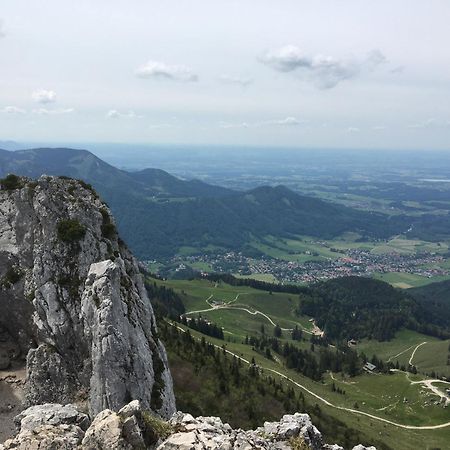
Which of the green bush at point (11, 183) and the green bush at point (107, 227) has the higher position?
the green bush at point (11, 183)

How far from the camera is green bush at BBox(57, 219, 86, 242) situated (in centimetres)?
5066

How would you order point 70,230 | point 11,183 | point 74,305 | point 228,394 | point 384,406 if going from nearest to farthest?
point 74,305 → point 70,230 → point 11,183 → point 228,394 → point 384,406

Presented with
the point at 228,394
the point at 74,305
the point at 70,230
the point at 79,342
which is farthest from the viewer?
the point at 228,394

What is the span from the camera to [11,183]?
59.4 metres

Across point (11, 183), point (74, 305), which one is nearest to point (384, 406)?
point (74, 305)

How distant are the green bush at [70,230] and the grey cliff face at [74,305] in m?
0.12

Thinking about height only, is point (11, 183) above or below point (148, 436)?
above

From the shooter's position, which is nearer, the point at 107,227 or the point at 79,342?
the point at 79,342

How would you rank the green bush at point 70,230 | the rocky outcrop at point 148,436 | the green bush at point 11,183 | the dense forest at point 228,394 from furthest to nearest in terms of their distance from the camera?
the dense forest at point 228,394
the green bush at point 11,183
the green bush at point 70,230
the rocky outcrop at point 148,436

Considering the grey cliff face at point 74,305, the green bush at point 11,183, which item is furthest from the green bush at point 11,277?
the green bush at point 11,183

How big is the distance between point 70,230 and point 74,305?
357 inches

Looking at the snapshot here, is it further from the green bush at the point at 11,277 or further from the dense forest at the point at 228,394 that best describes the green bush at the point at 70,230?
Answer: the dense forest at the point at 228,394

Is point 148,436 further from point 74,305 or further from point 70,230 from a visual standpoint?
point 70,230

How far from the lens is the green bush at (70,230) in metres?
50.7
